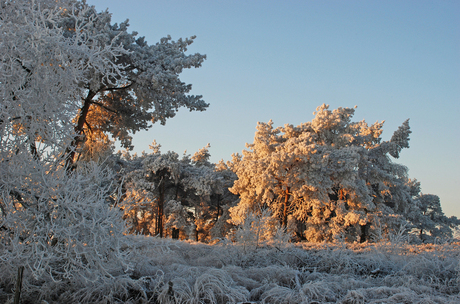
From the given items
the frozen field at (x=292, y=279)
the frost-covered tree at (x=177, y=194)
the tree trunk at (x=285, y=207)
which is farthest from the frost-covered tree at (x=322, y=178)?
the frozen field at (x=292, y=279)

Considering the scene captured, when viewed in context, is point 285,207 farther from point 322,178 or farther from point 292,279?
point 292,279

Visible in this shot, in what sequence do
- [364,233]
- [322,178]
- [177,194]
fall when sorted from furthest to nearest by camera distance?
[177,194] → [364,233] → [322,178]

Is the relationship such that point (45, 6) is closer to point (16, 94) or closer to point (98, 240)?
point (16, 94)

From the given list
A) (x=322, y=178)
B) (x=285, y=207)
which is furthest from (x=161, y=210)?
(x=322, y=178)

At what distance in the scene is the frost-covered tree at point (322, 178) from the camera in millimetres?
16938

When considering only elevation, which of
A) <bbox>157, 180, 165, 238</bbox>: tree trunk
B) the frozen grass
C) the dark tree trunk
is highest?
<bbox>157, 180, 165, 238</bbox>: tree trunk

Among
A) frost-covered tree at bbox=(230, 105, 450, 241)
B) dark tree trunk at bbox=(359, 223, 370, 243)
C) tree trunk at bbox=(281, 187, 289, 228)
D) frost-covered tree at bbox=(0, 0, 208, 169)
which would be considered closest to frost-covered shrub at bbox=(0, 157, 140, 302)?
frost-covered tree at bbox=(0, 0, 208, 169)

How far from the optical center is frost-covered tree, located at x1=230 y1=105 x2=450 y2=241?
1694cm

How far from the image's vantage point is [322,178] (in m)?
17.1

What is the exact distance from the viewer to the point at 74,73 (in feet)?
13.0

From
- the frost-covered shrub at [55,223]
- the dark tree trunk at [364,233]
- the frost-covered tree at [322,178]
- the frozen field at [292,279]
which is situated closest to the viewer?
the frost-covered shrub at [55,223]

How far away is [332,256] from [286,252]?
78cm

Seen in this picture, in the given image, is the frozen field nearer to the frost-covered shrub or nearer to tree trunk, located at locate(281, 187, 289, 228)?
the frost-covered shrub

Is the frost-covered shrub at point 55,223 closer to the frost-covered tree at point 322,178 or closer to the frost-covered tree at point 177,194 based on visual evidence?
the frost-covered tree at point 322,178
